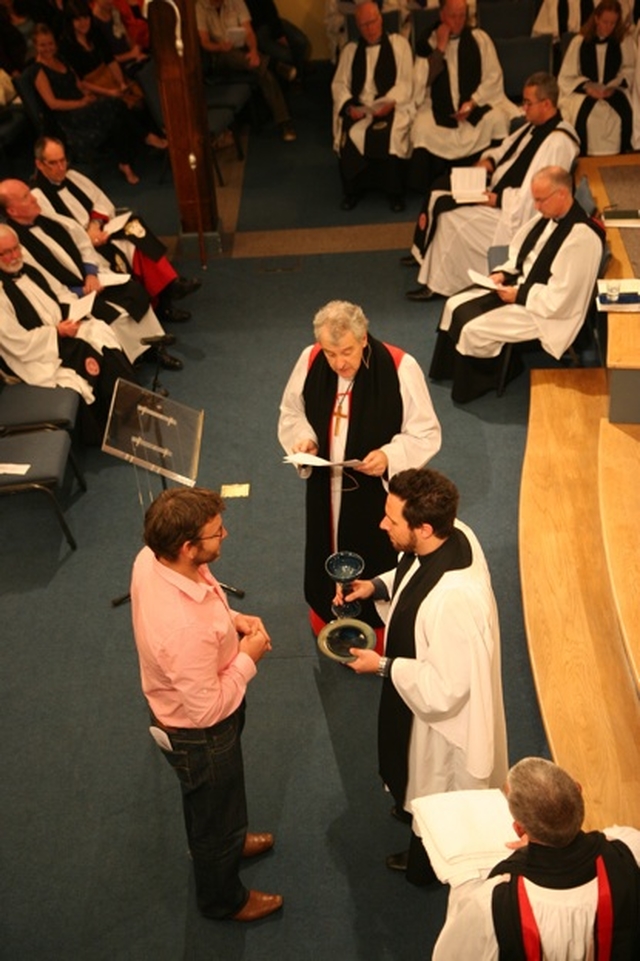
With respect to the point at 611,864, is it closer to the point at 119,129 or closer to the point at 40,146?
the point at 40,146

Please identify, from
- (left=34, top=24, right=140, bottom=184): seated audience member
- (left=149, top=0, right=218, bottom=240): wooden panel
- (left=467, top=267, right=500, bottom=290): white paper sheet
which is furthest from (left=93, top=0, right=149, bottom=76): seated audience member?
(left=467, top=267, right=500, bottom=290): white paper sheet

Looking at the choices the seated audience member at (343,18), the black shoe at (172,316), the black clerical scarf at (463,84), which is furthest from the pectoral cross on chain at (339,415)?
the seated audience member at (343,18)

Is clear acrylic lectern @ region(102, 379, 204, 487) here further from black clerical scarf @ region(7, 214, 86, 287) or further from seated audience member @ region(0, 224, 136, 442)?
black clerical scarf @ region(7, 214, 86, 287)

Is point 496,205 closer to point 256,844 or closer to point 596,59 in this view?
point 596,59

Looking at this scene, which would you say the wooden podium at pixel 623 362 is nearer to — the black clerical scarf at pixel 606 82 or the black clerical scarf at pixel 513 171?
the black clerical scarf at pixel 513 171

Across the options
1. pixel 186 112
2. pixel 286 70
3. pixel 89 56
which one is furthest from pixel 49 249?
pixel 286 70

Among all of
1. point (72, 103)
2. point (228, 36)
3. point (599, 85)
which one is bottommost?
point (72, 103)

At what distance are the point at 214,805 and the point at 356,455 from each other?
151cm

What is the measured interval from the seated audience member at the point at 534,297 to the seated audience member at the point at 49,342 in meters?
2.03

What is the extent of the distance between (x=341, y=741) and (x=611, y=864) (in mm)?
1982

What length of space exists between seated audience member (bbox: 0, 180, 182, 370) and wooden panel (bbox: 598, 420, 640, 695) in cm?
287

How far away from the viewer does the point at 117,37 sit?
9492mm

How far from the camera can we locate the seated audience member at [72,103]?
864 cm

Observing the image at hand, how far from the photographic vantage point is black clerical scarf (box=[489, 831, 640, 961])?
2299 millimetres
